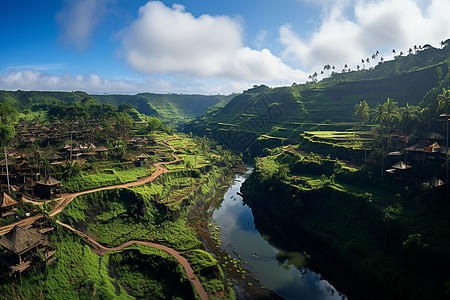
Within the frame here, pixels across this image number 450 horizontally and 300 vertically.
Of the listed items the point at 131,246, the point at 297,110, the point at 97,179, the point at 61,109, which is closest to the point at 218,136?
the point at 297,110

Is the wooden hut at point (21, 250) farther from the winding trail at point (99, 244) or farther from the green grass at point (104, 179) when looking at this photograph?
the green grass at point (104, 179)

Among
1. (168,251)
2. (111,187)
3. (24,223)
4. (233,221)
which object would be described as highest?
(111,187)

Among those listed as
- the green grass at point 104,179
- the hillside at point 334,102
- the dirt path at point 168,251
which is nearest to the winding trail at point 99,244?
the dirt path at point 168,251

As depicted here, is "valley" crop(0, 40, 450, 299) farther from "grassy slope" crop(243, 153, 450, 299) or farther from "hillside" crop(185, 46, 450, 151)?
"hillside" crop(185, 46, 450, 151)

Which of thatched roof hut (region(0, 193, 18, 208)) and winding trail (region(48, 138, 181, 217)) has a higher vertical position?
thatched roof hut (region(0, 193, 18, 208))

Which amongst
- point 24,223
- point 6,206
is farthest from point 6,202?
point 24,223

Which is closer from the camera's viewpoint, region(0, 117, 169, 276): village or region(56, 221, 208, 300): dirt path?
region(0, 117, 169, 276): village

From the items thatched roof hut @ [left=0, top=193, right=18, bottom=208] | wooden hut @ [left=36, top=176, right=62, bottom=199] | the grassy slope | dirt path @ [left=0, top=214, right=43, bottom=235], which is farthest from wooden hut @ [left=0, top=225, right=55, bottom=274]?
the grassy slope

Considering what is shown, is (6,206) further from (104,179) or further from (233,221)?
(233,221)
